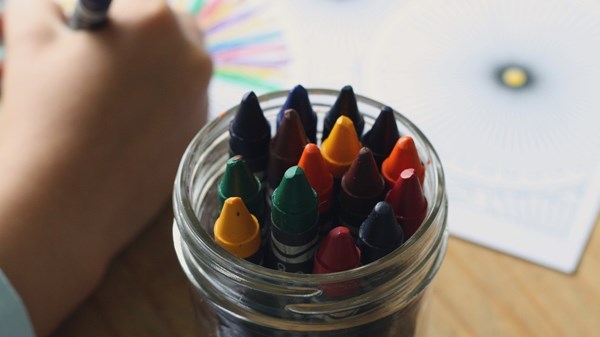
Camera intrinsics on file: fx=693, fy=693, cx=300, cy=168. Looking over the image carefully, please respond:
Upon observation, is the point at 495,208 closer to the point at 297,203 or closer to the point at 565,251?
the point at 565,251

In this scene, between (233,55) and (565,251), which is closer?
(565,251)

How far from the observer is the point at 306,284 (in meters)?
0.27

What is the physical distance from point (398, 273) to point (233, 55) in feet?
1.07

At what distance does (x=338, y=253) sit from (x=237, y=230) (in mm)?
43

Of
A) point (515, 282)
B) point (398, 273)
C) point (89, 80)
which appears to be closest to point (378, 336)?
point (398, 273)

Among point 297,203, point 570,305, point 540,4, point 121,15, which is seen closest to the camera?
point 297,203

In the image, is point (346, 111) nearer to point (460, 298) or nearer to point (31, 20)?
point (460, 298)

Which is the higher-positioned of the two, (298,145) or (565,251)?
(298,145)

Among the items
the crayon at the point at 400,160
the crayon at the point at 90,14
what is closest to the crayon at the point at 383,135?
the crayon at the point at 400,160

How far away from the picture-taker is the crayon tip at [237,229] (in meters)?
0.28

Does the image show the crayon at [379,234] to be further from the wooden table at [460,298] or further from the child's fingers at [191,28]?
the child's fingers at [191,28]

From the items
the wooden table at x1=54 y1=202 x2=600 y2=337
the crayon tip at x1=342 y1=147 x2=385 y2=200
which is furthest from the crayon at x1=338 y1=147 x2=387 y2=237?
the wooden table at x1=54 y1=202 x2=600 y2=337

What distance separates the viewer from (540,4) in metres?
0.62

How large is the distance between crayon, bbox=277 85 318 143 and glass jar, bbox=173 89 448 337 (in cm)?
4
